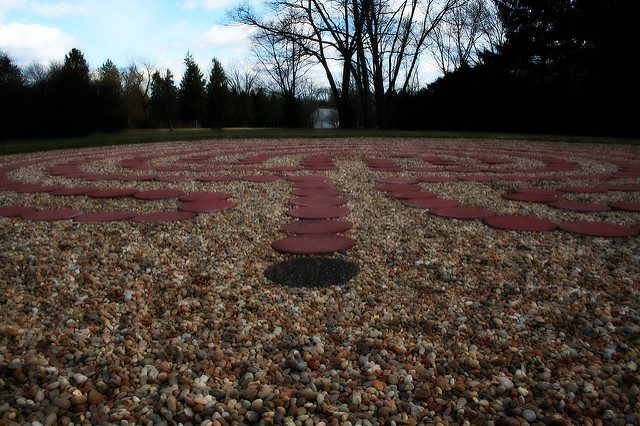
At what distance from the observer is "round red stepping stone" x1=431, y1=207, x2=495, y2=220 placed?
10.6ft

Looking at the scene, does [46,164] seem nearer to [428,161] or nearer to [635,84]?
[428,161]

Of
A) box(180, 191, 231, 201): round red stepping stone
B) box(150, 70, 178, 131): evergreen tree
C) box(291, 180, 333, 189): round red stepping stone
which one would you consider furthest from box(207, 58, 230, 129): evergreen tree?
box(180, 191, 231, 201): round red stepping stone

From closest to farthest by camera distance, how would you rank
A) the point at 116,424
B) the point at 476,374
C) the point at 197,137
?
the point at 116,424 < the point at 476,374 < the point at 197,137

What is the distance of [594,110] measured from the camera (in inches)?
599

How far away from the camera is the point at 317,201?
379 centimetres

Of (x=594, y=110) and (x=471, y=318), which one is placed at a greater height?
(x=594, y=110)

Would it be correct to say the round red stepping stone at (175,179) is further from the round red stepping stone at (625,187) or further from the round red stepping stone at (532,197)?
the round red stepping stone at (625,187)

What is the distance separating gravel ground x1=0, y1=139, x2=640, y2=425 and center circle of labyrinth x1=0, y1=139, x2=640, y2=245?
204mm

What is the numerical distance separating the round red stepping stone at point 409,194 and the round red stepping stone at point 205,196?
4.70 ft

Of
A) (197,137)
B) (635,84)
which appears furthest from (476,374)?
(635,84)

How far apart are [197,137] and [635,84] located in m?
13.4

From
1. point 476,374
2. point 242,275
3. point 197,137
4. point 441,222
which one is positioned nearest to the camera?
point 476,374

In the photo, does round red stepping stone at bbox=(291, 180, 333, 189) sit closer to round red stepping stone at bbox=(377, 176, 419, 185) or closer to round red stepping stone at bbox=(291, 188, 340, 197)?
round red stepping stone at bbox=(291, 188, 340, 197)

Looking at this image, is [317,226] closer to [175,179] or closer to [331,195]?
[331,195]
